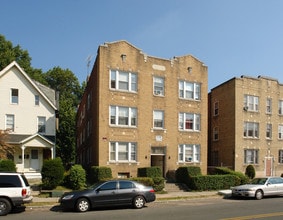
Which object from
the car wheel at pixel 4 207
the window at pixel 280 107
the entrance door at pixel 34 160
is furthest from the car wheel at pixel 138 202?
the window at pixel 280 107

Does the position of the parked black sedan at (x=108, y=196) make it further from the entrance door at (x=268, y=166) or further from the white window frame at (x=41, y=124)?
the entrance door at (x=268, y=166)

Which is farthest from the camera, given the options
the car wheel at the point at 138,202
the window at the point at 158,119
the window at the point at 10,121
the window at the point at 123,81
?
the window at the point at 10,121

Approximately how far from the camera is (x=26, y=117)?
32.3 m

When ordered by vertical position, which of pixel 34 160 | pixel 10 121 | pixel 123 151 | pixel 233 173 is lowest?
pixel 233 173

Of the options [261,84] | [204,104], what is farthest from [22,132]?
[261,84]

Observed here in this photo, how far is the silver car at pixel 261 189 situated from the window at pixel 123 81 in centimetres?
1284

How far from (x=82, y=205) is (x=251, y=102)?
26.4m

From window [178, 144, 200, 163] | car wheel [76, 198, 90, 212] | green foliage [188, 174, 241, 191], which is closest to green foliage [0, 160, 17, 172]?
car wheel [76, 198, 90, 212]

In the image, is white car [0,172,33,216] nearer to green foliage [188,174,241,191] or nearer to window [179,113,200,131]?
green foliage [188,174,241,191]

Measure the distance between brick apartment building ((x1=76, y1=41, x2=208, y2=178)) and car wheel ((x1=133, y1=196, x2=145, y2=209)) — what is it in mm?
11740

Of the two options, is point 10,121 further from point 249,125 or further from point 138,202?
point 249,125

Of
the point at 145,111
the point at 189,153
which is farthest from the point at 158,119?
the point at 189,153

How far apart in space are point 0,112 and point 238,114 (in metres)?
23.7

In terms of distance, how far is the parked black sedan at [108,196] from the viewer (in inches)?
626
